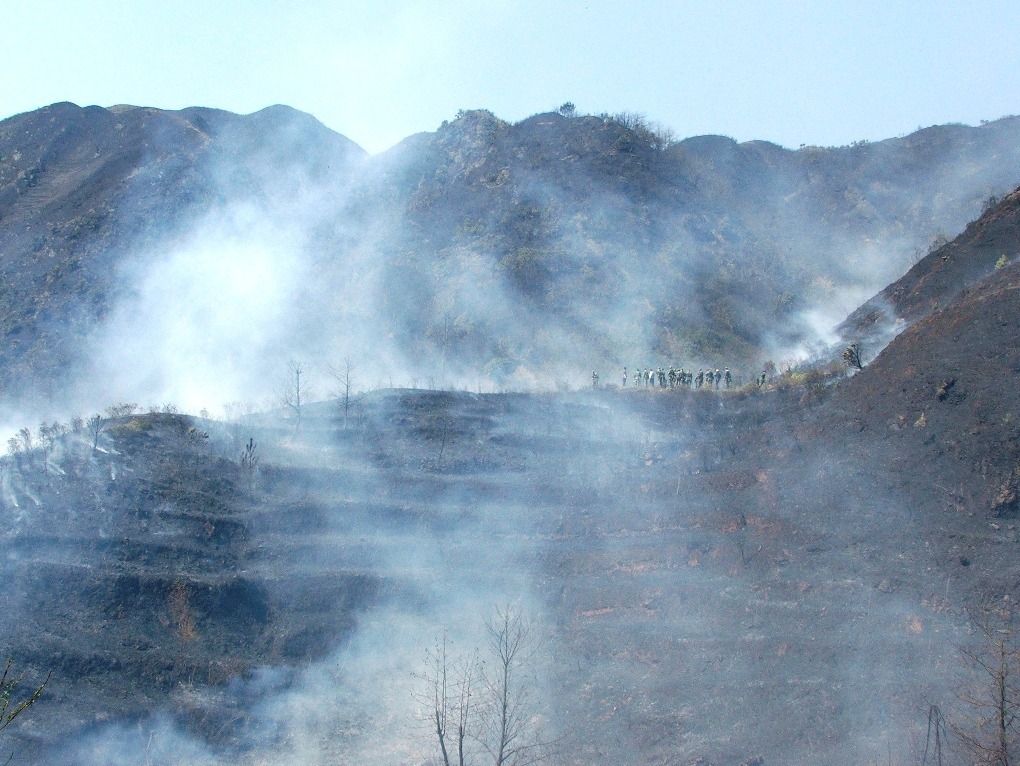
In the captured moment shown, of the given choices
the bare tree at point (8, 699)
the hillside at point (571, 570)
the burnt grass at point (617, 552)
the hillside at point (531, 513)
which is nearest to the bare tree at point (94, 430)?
the hillside at point (531, 513)

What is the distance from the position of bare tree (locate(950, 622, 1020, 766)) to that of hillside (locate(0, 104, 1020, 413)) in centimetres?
2961

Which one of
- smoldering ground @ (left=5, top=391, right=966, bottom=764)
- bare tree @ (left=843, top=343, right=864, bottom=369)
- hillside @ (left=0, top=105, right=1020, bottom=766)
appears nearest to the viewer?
smoldering ground @ (left=5, top=391, right=966, bottom=764)

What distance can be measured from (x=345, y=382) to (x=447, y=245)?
16854 millimetres

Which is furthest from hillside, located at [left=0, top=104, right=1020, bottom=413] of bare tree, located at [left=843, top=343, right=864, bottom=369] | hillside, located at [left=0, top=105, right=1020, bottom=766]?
bare tree, located at [left=843, top=343, right=864, bottom=369]

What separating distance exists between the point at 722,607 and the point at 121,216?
57.1 m

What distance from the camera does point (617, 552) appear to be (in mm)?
28281

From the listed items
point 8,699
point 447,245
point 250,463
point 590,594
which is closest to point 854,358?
point 590,594

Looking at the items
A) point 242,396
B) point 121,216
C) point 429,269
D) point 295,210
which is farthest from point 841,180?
point 121,216

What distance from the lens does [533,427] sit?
1524 inches

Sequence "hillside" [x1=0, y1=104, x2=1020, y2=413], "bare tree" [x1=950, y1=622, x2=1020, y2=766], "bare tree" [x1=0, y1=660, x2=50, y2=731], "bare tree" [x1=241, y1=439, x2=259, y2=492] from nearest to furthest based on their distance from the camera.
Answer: "bare tree" [x1=0, y1=660, x2=50, y2=731] → "bare tree" [x1=950, y1=622, x2=1020, y2=766] → "bare tree" [x1=241, y1=439, x2=259, y2=492] → "hillside" [x1=0, y1=104, x2=1020, y2=413]

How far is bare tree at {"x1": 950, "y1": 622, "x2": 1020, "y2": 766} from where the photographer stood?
16.0 m

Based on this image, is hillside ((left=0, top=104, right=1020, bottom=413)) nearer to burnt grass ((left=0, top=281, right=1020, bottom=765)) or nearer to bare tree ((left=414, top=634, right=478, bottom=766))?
burnt grass ((left=0, top=281, right=1020, bottom=765))

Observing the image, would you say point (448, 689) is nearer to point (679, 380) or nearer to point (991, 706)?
point (991, 706)

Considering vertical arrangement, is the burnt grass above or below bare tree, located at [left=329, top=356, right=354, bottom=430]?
below
